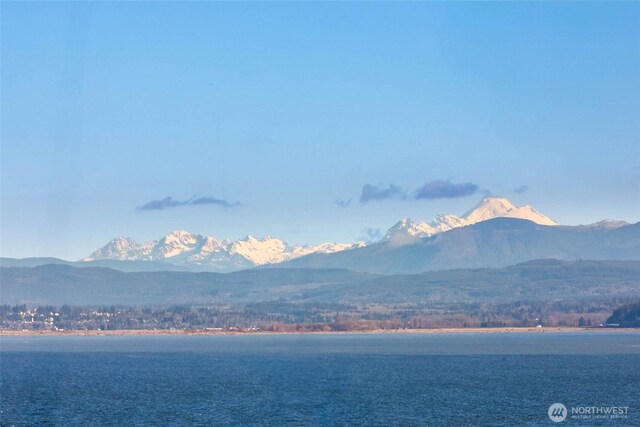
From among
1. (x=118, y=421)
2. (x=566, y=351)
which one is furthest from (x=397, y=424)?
(x=566, y=351)

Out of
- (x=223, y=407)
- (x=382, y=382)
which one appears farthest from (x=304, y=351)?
(x=223, y=407)

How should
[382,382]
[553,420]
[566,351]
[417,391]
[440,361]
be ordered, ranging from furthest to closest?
[566,351] < [440,361] < [382,382] < [417,391] < [553,420]

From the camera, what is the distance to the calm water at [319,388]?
89.1m

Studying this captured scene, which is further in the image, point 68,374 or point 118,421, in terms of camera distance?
point 68,374

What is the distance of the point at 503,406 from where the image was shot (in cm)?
9425

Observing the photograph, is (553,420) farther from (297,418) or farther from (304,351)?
(304,351)

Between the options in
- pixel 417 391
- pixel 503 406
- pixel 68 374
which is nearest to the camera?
pixel 503 406

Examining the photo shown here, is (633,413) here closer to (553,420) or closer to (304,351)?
(553,420)

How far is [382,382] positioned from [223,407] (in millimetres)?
29429

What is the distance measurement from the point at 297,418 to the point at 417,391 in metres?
24.8

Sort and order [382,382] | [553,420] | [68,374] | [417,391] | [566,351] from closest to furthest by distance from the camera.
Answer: [553,420]
[417,391]
[382,382]
[68,374]
[566,351]

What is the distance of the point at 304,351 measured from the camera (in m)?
196

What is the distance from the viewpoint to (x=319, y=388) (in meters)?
113

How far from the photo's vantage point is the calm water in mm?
89125
